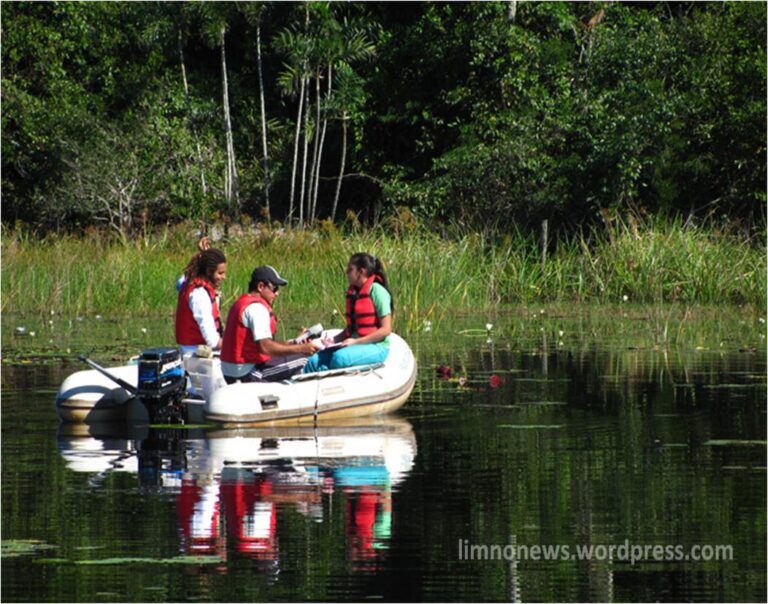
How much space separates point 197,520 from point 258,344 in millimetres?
3947

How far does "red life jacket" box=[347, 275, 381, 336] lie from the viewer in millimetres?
13234

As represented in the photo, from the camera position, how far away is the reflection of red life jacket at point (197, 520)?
26.7 ft

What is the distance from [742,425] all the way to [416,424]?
234 cm

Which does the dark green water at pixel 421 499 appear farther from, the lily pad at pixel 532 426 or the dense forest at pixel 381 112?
the dense forest at pixel 381 112

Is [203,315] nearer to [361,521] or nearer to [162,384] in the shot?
[162,384]

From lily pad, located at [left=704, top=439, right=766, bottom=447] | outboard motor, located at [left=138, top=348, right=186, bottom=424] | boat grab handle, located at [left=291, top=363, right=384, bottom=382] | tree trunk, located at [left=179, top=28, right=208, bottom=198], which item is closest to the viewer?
lily pad, located at [left=704, top=439, right=766, bottom=447]

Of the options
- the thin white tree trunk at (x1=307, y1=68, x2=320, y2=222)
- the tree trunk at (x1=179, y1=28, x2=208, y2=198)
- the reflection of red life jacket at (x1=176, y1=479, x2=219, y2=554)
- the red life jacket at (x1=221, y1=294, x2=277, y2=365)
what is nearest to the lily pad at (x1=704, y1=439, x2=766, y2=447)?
the red life jacket at (x1=221, y1=294, x2=277, y2=365)

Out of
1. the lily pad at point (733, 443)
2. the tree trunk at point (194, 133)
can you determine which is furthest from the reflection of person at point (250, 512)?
the tree trunk at point (194, 133)

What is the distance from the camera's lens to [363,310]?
13.3 m

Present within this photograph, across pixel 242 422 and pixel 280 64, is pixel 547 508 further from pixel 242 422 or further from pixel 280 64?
pixel 280 64

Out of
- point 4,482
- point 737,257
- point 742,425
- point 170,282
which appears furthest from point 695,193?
point 4,482

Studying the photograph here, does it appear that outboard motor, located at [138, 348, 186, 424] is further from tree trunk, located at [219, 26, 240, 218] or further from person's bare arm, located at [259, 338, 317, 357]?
tree trunk, located at [219, 26, 240, 218]

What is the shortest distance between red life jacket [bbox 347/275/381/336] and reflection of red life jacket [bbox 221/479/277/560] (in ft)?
10.9

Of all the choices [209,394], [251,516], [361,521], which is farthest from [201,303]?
[361,521]
